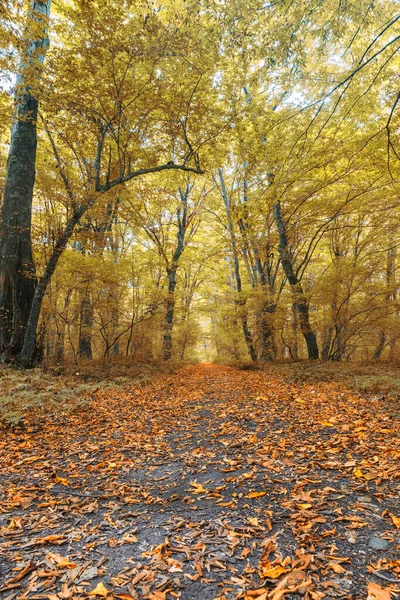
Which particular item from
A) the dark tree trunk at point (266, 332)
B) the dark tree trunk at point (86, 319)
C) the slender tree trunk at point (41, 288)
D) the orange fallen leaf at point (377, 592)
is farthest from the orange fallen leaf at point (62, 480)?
the dark tree trunk at point (266, 332)

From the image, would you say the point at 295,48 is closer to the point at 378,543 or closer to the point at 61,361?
the point at 378,543

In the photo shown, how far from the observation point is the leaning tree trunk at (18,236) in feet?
22.8

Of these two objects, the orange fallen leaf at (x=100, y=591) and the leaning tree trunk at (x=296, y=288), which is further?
the leaning tree trunk at (x=296, y=288)

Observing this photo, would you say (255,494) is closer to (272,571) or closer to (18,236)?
(272,571)

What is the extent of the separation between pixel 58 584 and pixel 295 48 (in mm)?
6298

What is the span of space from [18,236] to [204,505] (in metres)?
7.42

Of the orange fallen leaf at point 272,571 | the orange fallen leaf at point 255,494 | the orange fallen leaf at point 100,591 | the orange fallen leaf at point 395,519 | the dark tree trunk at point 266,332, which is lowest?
the orange fallen leaf at point 100,591

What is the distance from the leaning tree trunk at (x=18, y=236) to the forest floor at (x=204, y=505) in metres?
2.80

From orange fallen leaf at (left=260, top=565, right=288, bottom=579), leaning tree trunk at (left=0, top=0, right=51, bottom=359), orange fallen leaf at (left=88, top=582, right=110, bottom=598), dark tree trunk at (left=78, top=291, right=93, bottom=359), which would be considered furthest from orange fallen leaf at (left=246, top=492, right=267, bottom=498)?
dark tree trunk at (left=78, top=291, right=93, bottom=359)

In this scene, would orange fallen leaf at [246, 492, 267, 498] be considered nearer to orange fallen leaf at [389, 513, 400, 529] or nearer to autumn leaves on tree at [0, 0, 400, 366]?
orange fallen leaf at [389, 513, 400, 529]

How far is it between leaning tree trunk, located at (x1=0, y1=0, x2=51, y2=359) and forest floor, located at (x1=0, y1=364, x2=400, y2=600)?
2.80 meters

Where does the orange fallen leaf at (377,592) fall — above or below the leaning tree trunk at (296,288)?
below

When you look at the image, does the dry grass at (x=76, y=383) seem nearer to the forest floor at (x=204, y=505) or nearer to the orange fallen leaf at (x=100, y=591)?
the forest floor at (x=204, y=505)

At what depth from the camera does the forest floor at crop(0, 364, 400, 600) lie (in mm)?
1555
